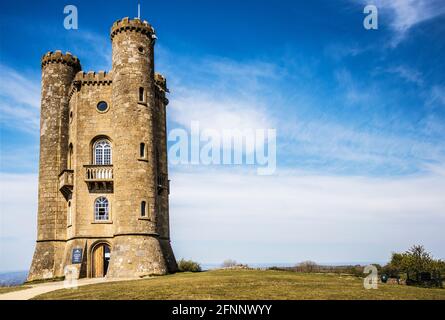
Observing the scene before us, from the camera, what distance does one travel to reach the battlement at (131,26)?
3881 centimetres

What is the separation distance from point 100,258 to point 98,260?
23cm

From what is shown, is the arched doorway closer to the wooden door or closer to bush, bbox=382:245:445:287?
the wooden door

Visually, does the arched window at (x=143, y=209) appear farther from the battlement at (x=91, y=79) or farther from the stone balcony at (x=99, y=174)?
the battlement at (x=91, y=79)

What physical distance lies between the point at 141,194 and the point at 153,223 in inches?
97.6

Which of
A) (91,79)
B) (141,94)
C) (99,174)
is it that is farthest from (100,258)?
(91,79)

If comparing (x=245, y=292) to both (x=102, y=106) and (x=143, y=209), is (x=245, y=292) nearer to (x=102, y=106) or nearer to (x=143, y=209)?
(x=143, y=209)

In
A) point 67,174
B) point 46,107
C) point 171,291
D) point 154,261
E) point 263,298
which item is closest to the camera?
point 263,298

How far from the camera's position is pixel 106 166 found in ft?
129

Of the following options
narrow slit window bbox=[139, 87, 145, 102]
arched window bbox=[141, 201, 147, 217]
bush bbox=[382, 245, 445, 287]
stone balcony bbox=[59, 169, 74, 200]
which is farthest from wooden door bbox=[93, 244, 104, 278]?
bush bbox=[382, 245, 445, 287]

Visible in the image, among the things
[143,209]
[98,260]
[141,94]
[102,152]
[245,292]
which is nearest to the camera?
[245,292]

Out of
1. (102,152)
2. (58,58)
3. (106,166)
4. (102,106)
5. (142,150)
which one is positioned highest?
(58,58)
